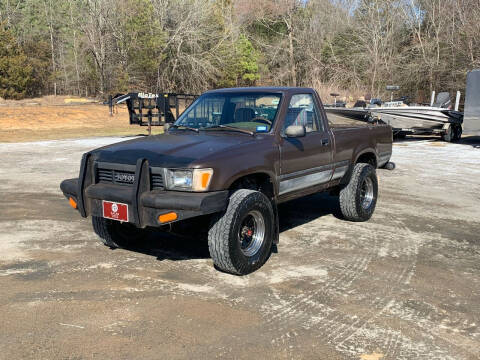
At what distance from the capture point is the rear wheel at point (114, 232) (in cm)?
532

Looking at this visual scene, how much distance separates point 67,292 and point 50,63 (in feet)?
163

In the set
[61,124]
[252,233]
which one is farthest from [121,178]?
[61,124]

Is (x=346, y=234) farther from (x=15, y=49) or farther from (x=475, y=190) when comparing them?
(x=15, y=49)

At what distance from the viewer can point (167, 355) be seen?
3229 mm

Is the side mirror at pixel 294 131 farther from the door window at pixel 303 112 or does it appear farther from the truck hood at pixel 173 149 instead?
the truck hood at pixel 173 149

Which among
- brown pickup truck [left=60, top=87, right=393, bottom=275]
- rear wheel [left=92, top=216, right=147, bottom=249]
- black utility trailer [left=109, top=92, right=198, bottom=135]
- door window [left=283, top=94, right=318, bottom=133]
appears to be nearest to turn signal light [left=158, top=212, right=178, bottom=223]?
brown pickup truck [left=60, top=87, right=393, bottom=275]

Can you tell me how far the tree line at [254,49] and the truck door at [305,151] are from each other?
94.5 ft

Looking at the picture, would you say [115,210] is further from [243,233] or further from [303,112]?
[303,112]

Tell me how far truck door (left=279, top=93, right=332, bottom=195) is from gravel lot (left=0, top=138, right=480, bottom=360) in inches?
29.6

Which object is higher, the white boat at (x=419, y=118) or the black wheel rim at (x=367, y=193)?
the white boat at (x=419, y=118)

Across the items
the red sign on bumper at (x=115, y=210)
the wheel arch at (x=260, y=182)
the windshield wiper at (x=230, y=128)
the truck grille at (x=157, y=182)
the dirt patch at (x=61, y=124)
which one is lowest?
the dirt patch at (x=61, y=124)

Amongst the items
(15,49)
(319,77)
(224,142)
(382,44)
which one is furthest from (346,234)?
(15,49)

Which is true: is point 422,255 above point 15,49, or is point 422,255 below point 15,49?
below

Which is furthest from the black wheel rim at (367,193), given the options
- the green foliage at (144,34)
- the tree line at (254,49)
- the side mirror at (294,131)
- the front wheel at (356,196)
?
the green foliage at (144,34)
